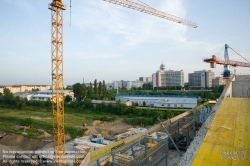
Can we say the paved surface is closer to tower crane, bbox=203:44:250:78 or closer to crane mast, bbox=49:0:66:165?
crane mast, bbox=49:0:66:165

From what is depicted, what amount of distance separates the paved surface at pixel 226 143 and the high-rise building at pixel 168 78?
49732mm

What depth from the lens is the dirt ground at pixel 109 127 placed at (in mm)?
15637

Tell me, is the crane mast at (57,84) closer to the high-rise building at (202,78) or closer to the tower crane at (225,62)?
the tower crane at (225,62)

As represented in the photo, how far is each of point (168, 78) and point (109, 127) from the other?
40.2 metres

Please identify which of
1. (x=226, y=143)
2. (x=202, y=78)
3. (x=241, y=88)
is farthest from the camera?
(x=202, y=78)

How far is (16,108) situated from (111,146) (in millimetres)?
28886

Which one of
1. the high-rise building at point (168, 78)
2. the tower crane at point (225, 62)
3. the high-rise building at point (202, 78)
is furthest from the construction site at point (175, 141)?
the high-rise building at point (202, 78)

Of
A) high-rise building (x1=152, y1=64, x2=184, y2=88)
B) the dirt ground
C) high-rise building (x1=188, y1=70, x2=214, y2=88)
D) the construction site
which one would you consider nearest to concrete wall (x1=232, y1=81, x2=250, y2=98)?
the construction site

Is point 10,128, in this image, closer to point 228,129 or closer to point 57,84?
point 57,84

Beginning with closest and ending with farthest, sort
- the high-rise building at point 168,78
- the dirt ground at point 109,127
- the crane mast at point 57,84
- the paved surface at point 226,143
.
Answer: the paved surface at point 226,143, the crane mast at point 57,84, the dirt ground at point 109,127, the high-rise building at point 168,78

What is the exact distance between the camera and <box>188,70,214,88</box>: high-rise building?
168 ft

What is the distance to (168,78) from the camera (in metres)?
54.3

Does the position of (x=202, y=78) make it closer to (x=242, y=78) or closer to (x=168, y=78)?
(x=168, y=78)

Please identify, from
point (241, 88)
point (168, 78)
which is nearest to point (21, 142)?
point (241, 88)
